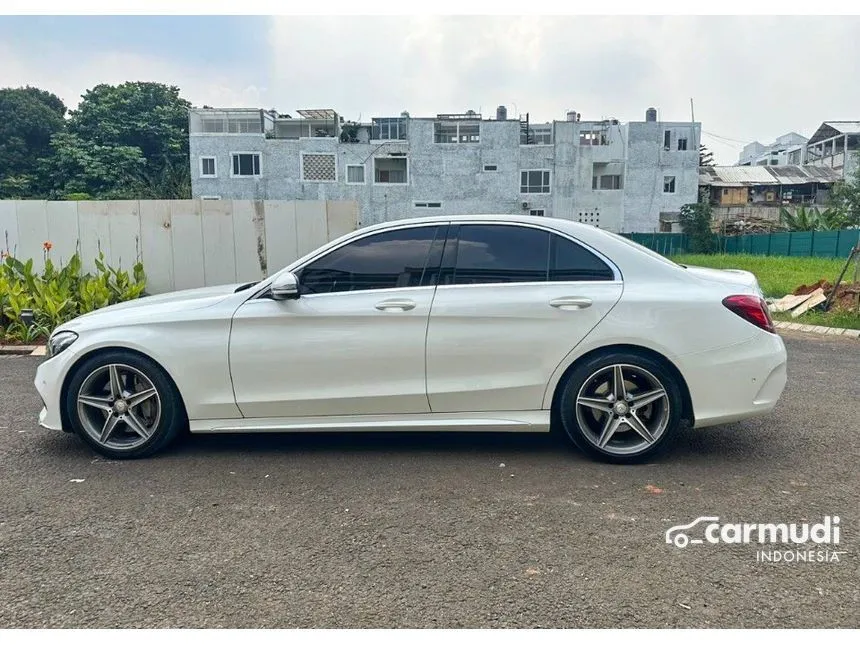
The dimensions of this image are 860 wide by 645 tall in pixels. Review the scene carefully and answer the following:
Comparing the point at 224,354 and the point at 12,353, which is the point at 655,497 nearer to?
the point at 224,354

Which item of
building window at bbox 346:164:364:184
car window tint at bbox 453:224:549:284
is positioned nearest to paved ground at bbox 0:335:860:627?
car window tint at bbox 453:224:549:284

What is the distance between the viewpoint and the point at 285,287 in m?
4.08

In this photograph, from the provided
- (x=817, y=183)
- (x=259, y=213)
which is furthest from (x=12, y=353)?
(x=817, y=183)

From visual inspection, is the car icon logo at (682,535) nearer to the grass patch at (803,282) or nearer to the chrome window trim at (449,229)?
the chrome window trim at (449,229)

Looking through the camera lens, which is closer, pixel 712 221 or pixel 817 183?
pixel 712 221

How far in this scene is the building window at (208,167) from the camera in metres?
40.6

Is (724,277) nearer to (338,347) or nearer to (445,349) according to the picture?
(445,349)

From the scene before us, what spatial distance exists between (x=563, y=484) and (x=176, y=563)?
6.77 ft

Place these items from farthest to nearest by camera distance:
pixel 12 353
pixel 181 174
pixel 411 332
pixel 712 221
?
1. pixel 181 174
2. pixel 712 221
3. pixel 12 353
4. pixel 411 332

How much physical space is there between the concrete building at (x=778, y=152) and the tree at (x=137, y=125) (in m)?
56.6

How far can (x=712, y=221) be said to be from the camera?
142 ft

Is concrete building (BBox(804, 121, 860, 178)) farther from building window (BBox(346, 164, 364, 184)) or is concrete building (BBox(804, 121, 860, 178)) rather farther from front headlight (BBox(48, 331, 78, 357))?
front headlight (BBox(48, 331, 78, 357))

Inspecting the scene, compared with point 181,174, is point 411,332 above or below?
below

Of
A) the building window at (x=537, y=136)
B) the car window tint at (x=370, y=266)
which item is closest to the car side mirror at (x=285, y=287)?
the car window tint at (x=370, y=266)
